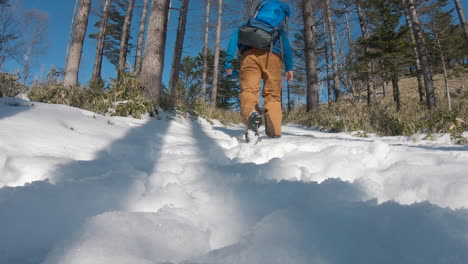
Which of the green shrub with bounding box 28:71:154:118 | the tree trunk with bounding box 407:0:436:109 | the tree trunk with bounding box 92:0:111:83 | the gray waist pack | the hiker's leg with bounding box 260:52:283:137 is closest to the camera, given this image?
the gray waist pack

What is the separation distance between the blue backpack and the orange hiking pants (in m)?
0.13

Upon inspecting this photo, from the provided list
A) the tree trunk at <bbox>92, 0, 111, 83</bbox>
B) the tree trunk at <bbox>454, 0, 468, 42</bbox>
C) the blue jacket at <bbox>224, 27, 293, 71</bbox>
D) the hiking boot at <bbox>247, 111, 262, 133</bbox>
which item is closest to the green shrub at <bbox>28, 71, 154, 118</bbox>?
the blue jacket at <bbox>224, 27, 293, 71</bbox>

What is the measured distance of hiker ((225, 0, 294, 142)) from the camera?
246cm


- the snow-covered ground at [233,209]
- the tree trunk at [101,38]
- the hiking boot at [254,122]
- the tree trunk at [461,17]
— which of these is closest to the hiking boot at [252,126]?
the hiking boot at [254,122]

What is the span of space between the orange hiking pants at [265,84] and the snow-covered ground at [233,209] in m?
1.21

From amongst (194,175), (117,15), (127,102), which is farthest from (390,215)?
(117,15)

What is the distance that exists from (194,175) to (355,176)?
2.41ft

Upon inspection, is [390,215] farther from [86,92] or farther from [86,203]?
[86,92]

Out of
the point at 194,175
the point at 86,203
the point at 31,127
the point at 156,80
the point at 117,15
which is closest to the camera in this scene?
the point at 86,203

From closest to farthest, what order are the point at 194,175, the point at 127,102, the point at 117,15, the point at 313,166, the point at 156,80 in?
1. the point at 194,175
2. the point at 313,166
3. the point at 127,102
4. the point at 156,80
5. the point at 117,15

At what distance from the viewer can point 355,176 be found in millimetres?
1103

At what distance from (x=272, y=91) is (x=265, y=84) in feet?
0.38

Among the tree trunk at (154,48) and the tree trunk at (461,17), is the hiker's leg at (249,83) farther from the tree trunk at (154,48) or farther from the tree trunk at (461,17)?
the tree trunk at (461,17)

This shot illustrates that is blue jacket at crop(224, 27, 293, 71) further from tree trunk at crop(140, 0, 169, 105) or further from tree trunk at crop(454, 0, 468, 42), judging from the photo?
tree trunk at crop(454, 0, 468, 42)
